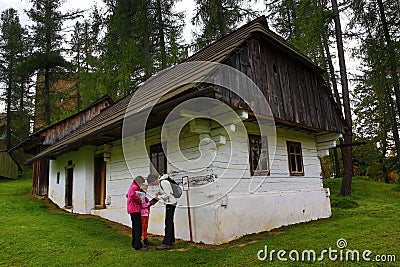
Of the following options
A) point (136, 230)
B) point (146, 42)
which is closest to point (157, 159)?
point (136, 230)

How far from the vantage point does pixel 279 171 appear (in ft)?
28.5

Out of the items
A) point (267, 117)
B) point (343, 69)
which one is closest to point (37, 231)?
point (267, 117)

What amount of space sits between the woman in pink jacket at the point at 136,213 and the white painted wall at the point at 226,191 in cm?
110

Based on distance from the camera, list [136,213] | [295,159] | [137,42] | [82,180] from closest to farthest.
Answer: [136,213]
[295,159]
[82,180]
[137,42]

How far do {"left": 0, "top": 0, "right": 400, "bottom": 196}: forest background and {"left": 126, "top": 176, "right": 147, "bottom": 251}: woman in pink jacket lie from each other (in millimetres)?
7427

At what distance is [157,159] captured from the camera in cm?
806

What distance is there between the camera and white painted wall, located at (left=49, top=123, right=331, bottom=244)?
6718 millimetres

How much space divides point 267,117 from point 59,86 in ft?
71.2

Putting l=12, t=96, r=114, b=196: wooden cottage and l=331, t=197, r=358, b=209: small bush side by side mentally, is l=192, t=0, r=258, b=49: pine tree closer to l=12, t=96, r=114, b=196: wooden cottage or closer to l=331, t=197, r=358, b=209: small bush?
l=12, t=96, r=114, b=196: wooden cottage

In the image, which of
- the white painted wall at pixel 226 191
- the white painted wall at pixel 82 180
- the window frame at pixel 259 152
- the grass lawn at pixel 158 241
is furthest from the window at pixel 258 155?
the white painted wall at pixel 82 180

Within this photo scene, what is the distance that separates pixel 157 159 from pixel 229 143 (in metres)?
1.94

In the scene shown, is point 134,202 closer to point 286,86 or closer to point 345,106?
point 286,86

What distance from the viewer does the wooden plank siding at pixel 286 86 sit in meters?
7.64

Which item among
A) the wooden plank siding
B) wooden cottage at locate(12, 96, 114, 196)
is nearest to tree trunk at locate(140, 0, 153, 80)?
wooden cottage at locate(12, 96, 114, 196)
